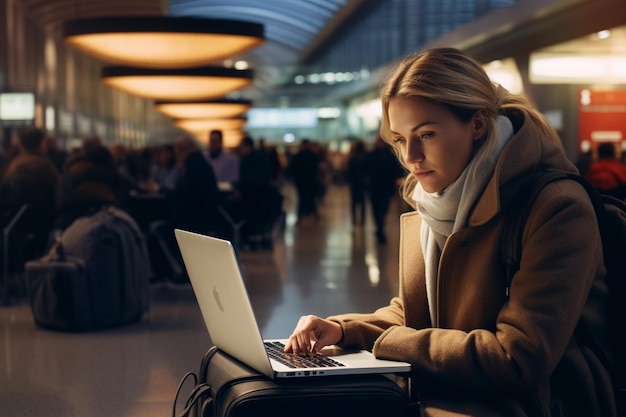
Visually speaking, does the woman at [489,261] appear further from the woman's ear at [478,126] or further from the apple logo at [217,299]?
the apple logo at [217,299]

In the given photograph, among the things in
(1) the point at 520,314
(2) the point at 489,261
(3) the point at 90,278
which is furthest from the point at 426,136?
(3) the point at 90,278

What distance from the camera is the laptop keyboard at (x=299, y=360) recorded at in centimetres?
239

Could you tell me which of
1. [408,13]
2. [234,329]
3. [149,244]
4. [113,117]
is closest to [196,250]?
[234,329]

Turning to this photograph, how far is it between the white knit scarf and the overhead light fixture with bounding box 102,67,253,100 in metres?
16.3

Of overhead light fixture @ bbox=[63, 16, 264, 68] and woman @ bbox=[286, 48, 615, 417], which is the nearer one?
woman @ bbox=[286, 48, 615, 417]

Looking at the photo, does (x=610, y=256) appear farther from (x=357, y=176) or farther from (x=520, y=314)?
(x=357, y=176)

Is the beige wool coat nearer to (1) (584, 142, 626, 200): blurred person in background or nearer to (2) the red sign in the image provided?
(1) (584, 142, 626, 200): blurred person in background

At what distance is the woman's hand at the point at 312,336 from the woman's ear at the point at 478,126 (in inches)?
22.5

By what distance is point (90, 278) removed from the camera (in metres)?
7.94

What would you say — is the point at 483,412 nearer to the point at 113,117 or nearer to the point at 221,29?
the point at 221,29

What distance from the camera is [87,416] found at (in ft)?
17.0

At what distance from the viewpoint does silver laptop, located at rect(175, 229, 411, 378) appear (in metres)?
2.28

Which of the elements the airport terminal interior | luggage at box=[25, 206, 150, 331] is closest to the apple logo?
the airport terminal interior

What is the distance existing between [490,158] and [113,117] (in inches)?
1792
